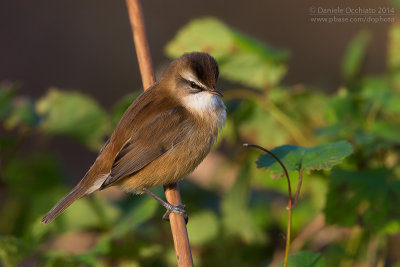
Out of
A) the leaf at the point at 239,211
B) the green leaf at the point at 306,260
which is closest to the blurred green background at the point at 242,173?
the leaf at the point at 239,211

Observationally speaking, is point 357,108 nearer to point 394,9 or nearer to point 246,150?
point 246,150

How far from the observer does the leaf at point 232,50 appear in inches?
172

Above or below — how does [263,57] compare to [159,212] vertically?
above

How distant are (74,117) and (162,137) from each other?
3.96ft

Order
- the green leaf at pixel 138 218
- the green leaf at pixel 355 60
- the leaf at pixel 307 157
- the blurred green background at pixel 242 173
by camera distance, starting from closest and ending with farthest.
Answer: the leaf at pixel 307 157 < the green leaf at pixel 138 218 < the blurred green background at pixel 242 173 < the green leaf at pixel 355 60

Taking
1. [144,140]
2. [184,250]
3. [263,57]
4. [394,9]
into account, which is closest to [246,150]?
[263,57]

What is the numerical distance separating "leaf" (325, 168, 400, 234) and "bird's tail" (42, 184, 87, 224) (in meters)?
1.66

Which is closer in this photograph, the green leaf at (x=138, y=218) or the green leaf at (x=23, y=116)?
the green leaf at (x=138, y=218)

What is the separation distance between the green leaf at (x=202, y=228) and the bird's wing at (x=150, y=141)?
3.22ft

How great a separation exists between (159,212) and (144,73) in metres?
1.51

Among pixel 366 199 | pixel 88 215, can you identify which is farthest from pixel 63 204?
pixel 366 199

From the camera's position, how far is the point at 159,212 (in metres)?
4.99

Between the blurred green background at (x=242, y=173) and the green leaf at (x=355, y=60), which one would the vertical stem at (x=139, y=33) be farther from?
the green leaf at (x=355, y=60)

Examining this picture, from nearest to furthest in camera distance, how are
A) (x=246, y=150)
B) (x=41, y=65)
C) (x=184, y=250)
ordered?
(x=184, y=250)
(x=246, y=150)
(x=41, y=65)
